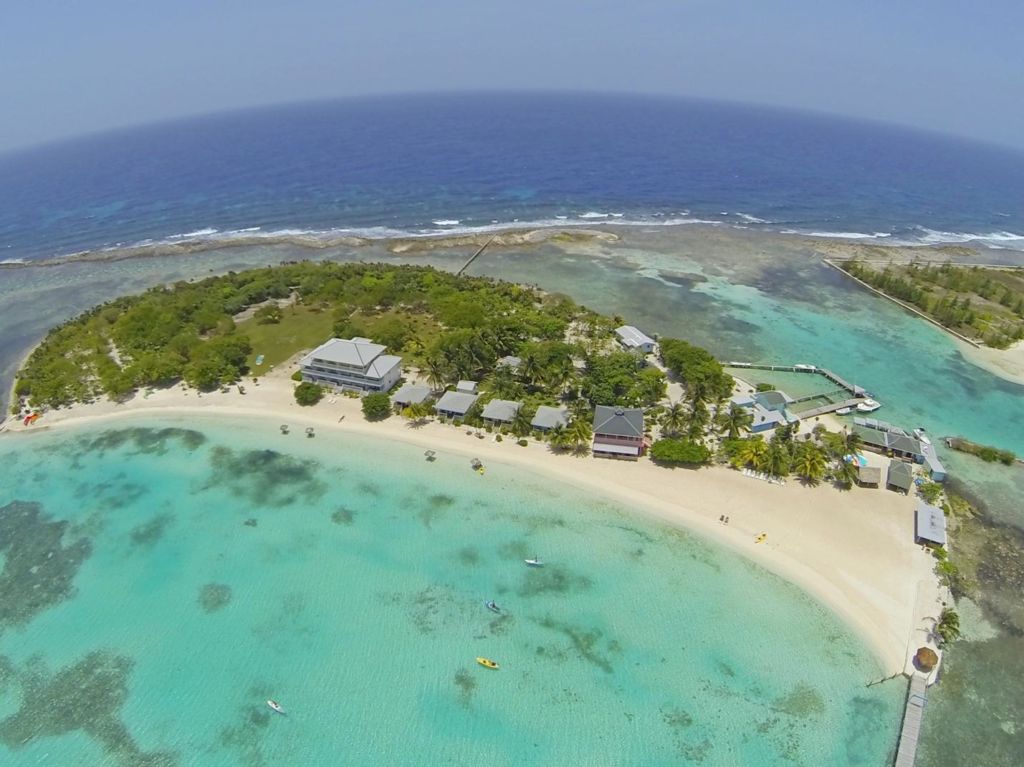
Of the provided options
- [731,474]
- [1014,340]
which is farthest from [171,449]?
[1014,340]

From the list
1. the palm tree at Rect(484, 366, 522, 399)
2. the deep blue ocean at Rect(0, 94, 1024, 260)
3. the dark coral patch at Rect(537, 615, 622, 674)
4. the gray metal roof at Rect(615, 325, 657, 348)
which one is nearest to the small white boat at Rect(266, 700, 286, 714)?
the dark coral patch at Rect(537, 615, 622, 674)

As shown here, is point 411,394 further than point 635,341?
No

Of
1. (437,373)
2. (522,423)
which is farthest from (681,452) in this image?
(437,373)

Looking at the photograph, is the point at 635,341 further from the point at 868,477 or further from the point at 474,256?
the point at 474,256

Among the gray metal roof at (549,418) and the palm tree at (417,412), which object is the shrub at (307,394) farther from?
the gray metal roof at (549,418)

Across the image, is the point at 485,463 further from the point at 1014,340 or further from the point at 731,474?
the point at 1014,340

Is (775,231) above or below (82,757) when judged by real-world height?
above
